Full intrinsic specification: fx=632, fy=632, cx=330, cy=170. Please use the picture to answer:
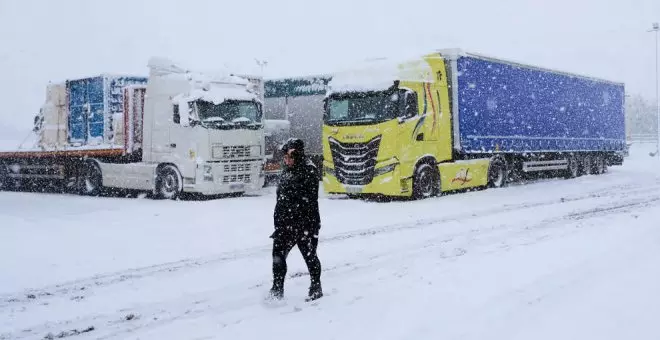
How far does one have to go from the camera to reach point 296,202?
614cm

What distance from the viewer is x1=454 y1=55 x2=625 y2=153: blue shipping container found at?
17359 mm

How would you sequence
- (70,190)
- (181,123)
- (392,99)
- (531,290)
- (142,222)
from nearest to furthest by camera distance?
1. (531,290)
2. (142,222)
3. (392,99)
4. (181,123)
5. (70,190)

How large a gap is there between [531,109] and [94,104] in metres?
13.5

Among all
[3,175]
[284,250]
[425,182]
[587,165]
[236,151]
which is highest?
[236,151]

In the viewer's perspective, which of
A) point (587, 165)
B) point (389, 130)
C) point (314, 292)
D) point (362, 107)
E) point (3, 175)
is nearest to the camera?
point (314, 292)

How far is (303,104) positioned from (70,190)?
31.4 ft

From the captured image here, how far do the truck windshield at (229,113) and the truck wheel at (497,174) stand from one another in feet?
23.5

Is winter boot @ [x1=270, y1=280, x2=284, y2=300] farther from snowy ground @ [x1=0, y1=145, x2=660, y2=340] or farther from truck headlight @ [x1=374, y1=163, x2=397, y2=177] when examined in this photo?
truck headlight @ [x1=374, y1=163, x2=397, y2=177]

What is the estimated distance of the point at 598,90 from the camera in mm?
25000

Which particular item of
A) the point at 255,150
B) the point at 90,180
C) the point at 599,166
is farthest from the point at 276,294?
the point at 599,166

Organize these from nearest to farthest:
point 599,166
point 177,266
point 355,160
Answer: point 177,266 < point 355,160 < point 599,166

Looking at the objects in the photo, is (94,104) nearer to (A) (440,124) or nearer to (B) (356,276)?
(A) (440,124)

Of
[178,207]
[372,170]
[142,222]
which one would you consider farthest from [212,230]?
[372,170]

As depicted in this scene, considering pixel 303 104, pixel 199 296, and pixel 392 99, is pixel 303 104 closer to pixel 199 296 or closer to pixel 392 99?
pixel 392 99
